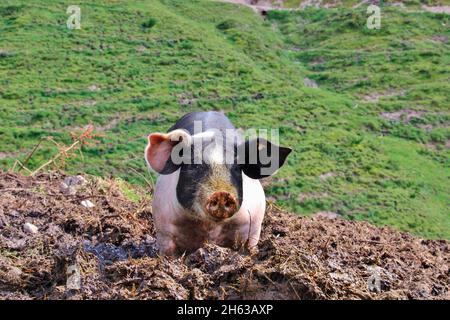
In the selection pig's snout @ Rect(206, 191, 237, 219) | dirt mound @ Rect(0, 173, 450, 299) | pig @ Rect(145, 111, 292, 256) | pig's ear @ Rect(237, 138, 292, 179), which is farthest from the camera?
pig's ear @ Rect(237, 138, 292, 179)

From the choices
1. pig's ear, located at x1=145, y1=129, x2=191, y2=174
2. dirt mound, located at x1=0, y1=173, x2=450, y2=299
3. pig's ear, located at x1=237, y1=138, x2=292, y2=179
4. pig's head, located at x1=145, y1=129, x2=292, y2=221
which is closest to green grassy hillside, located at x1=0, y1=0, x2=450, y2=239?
dirt mound, located at x1=0, y1=173, x2=450, y2=299

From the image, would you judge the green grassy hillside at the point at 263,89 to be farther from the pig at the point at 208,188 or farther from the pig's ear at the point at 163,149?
the pig's ear at the point at 163,149

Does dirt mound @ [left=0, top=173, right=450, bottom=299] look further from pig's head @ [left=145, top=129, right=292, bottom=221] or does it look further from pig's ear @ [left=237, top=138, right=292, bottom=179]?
pig's ear @ [left=237, top=138, right=292, bottom=179]

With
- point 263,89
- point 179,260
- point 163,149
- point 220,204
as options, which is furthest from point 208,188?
point 263,89

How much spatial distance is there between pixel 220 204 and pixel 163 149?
1009 mm

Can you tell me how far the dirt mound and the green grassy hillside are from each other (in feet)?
26.9

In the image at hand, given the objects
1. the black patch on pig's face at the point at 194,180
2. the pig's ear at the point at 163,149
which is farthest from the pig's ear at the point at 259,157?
the pig's ear at the point at 163,149

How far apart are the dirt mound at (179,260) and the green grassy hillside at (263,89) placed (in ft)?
26.9

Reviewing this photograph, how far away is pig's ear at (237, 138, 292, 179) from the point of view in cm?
647

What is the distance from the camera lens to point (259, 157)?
653cm

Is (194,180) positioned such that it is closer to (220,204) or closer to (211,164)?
(211,164)

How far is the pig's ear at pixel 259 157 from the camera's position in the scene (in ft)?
21.2
